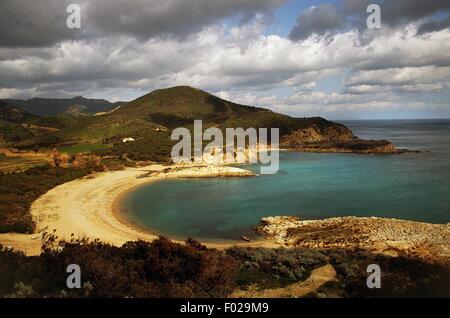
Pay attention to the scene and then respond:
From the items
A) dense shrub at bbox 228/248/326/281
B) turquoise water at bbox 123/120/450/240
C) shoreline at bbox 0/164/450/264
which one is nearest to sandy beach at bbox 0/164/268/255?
shoreline at bbox 0/164/450/264

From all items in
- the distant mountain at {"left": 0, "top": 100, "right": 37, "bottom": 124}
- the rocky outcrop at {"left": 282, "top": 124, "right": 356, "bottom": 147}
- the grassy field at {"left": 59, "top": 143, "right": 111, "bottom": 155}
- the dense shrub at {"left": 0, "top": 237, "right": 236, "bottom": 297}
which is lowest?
the dense shrub at {"left": 0, "top": 237, "right": 236, "bottom": 297}

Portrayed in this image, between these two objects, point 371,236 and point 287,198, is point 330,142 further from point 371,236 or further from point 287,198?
point 371,236

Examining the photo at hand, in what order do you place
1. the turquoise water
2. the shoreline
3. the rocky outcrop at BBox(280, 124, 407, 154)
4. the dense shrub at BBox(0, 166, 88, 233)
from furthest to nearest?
the rocky outcrop at BBox(280, 124, 407, 154) → the turquoise water → the dense shrub at BBox(0, 166, 88, 233) → the shoreline

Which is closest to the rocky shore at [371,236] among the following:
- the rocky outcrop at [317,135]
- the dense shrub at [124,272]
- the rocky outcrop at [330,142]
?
the dense shrub at [124,272]

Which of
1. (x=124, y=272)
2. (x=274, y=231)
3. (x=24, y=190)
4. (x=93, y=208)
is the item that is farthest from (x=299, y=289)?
(x=24, y=190)

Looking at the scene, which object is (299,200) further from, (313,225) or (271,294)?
(271,294)

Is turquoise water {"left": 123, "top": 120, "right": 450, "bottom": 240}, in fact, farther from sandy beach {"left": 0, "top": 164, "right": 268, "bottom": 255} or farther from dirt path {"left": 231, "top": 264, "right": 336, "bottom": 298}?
dirt path {"left": 231, "top": 264, "right": 336, "bottom": 298}

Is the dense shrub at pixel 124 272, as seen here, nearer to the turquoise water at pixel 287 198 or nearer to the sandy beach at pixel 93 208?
the sandy beach at pixel 93 208

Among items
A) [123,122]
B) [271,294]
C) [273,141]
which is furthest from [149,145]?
[271,294]
